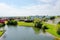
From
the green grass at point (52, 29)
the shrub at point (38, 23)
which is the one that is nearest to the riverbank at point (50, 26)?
the green grass at point (52, 29)

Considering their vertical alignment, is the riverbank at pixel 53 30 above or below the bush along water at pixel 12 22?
below

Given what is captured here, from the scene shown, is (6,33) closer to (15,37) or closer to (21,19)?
(15,37)

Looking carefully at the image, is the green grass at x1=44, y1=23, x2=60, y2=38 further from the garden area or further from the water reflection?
the water reflection

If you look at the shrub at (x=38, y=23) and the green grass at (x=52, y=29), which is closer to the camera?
the green grass at (x=52, y=29)

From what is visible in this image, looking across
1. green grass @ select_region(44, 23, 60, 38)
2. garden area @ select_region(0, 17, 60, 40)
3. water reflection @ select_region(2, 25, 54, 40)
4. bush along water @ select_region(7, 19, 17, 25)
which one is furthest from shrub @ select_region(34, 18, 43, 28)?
bush along water @ select_region(7, 19, 17, 25)

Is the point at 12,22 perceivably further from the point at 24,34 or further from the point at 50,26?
the point at 50,26

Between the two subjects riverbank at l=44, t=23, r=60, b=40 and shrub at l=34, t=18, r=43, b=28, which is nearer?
riverbank at l=44, t=23, r=60, b=40

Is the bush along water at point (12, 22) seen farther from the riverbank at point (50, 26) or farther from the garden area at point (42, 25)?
the riverbank at point (50, 26)

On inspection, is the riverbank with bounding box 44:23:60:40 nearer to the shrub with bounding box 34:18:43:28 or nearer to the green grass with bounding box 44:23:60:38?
the green grass with bounding box 44:23:60:38

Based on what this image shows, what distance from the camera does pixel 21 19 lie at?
11.6 ft

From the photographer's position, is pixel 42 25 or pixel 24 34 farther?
pixel 42 25

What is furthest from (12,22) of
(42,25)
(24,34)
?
(42,25)

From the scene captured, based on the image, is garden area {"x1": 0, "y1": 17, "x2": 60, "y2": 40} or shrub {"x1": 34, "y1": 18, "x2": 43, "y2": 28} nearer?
garden area {"x1": 0, "y1": 17, "x2": 60, "y2": 40}

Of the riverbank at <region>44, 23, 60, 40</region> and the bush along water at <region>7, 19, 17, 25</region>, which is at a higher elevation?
the bush along water at <region>7, 19, 17, 25</region>
